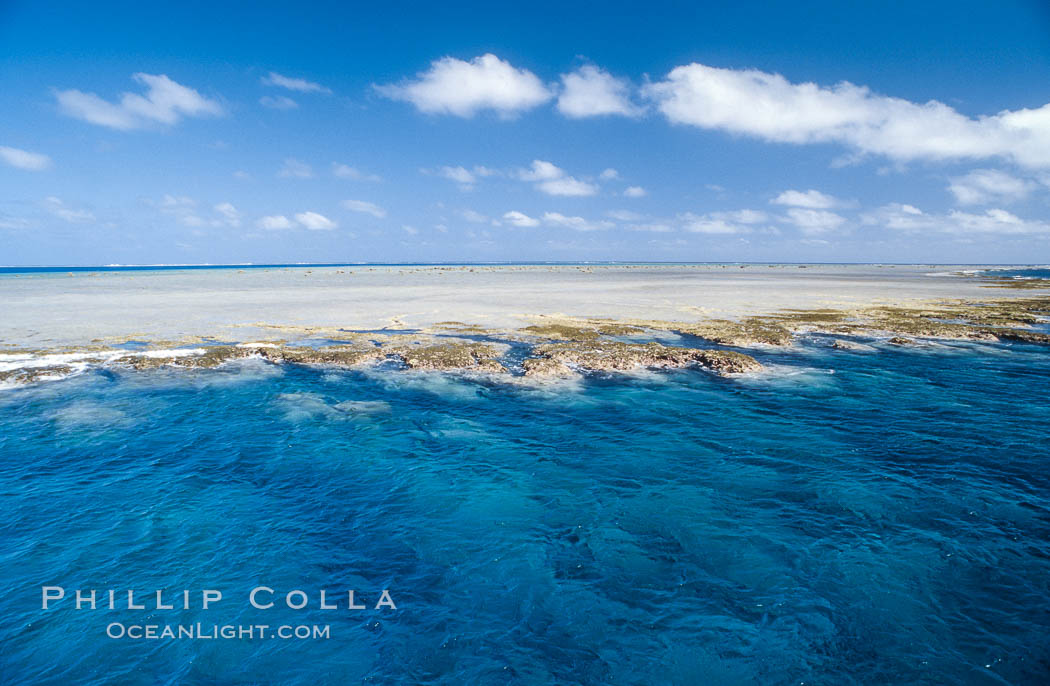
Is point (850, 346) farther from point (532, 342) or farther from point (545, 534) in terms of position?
point (545, 534)

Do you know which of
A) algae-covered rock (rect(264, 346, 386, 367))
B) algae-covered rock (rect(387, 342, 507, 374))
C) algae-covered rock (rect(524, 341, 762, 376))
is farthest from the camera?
algae-covered rock (rect(264, 346, 386, 367))

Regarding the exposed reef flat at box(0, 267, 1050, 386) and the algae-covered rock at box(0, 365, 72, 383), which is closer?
the algae-covered rock at box(0, 365, 72, 383)

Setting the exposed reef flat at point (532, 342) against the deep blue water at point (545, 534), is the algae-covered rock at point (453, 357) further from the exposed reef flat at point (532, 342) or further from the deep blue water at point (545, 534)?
the deep blue water at point (545, 534)

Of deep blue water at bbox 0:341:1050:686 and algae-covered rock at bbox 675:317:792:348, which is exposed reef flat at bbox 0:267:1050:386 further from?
deep blue water at bbox 0:341:1050:686

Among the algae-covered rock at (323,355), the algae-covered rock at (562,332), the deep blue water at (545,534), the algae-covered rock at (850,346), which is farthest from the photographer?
the algae-covered rock at (562,332)

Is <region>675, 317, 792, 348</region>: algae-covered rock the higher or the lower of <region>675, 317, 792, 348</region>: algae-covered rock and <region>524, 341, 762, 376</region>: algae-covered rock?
the higher

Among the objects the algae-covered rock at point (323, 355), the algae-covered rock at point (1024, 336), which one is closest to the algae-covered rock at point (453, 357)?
the algae-covered rock at point (323, 355)

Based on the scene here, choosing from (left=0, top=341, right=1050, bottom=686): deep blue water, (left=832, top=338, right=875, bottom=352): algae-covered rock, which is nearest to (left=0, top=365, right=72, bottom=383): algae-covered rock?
(left=0, top=341, right=1050, bottom=686): deep blue water

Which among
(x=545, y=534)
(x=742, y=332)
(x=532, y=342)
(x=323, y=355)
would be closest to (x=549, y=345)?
(x=532, y=342)

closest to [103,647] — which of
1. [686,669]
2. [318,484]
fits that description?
[318,484]
